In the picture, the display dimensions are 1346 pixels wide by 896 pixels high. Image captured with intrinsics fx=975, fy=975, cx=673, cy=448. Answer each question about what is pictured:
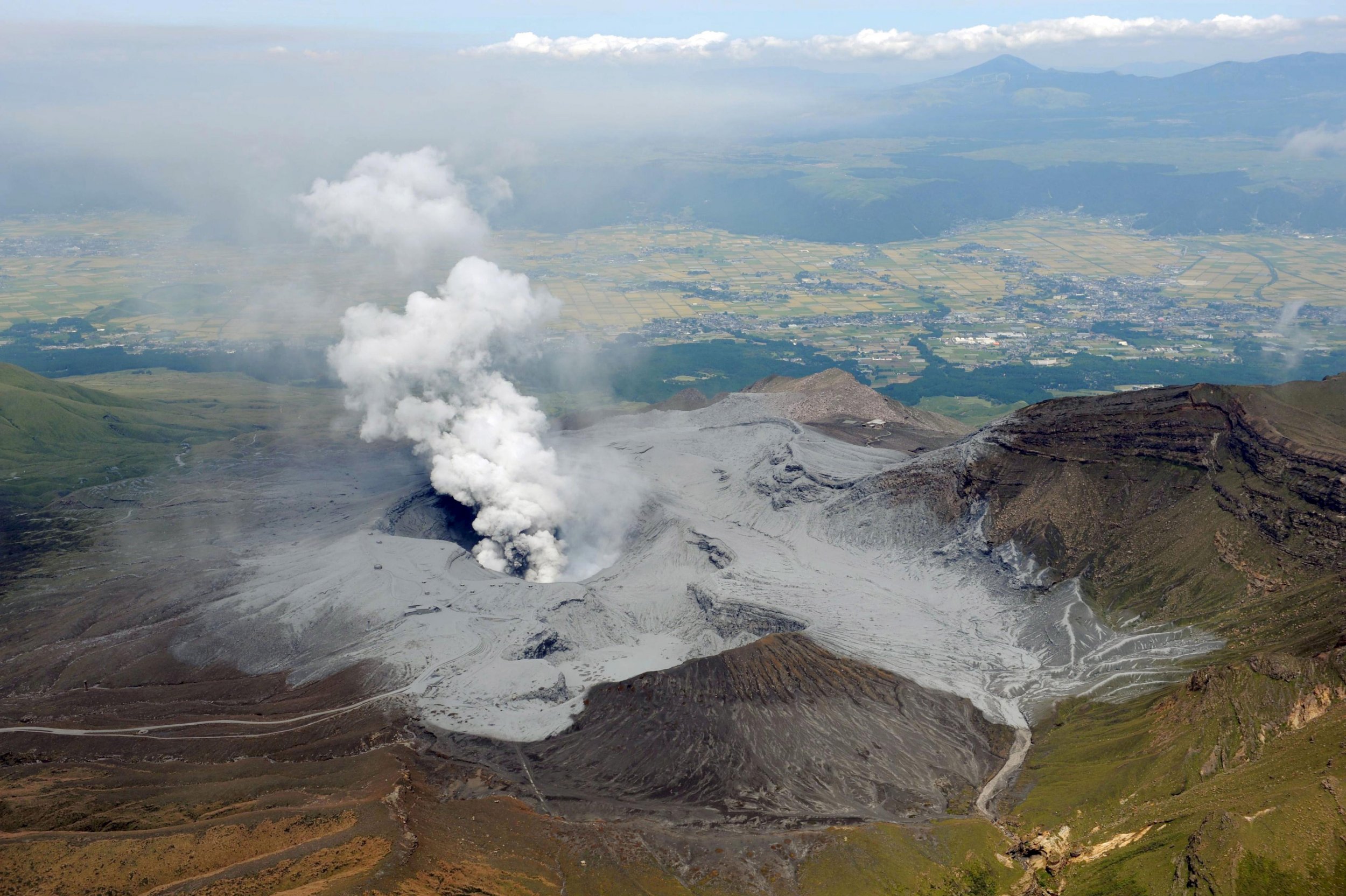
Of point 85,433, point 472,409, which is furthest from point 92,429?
point 472,409

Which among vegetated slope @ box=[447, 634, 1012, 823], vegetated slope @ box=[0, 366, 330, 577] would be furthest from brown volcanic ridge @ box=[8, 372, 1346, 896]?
vegetated slope @ box=[0, 366, 330, 577]

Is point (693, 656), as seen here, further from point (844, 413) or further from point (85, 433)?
point (85, 433)

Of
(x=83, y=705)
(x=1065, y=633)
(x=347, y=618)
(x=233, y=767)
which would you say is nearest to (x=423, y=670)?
(x=347, y=618)

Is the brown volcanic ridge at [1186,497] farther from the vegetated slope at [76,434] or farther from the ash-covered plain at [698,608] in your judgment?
the vegetated slope at [76,434]

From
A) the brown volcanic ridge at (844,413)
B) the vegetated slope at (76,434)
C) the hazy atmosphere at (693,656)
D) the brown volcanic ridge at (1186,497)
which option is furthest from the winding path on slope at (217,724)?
the vegetated slope at (76,434)

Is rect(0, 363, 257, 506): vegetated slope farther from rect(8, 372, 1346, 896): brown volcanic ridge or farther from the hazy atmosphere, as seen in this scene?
rect(8, 372, 1346, 896): brown volcanic ridge

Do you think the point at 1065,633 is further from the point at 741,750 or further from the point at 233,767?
the point at 233,767
